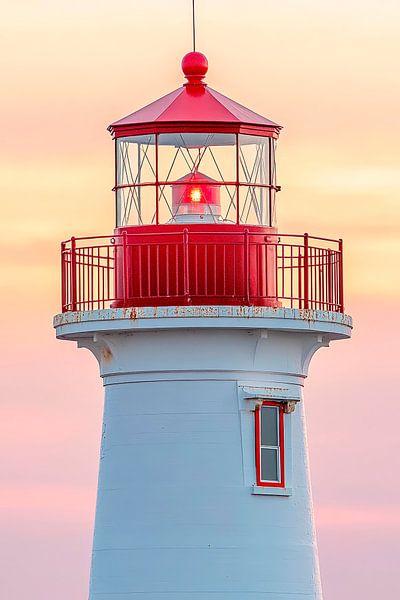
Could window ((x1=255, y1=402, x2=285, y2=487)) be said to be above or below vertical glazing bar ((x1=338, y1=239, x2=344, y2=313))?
below

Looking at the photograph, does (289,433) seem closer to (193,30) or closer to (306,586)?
(306,586)

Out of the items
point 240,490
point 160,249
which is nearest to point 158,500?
point 240,490

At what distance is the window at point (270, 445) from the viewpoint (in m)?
27.5

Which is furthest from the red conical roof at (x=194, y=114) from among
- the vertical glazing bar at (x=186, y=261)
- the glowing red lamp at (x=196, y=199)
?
the vertical glazing bar at (x=186, y=261)

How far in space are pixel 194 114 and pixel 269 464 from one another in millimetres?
3663

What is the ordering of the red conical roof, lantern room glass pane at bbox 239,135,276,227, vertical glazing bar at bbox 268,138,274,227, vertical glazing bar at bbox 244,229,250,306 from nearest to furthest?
1. vertical glazing bar at bbox 244,229,250,306
2. the red conical roof
3. lantern room glass pane at bbox 239,135,276,227
4. vertical glazing bar at bbox 268,138,274,227

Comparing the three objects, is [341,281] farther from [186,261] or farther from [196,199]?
[186,261]

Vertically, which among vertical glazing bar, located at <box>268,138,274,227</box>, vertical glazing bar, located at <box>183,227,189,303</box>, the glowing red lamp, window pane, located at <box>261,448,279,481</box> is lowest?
window pane, located at <box>261,448,279,481</box>

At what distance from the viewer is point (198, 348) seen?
89.4 feet

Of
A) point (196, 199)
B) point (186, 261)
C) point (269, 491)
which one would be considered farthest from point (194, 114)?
point (269, 491)

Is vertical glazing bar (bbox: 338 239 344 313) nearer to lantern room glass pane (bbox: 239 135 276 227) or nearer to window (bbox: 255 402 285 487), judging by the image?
lantern room glass pane (bbox: 239 135 276 227)

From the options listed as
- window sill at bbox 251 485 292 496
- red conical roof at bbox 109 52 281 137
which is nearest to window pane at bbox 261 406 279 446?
window sill at bbox 251 485 292 496

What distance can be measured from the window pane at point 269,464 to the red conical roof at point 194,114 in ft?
10.8

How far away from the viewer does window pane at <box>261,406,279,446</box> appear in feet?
90.6
